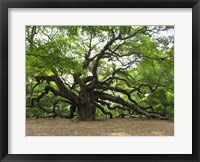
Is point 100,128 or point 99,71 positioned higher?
point 99,71

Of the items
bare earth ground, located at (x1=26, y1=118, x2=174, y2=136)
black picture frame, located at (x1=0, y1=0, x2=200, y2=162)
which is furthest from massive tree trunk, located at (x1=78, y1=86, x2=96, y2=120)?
black picture frame, located at (x1=0, y1=0, x2=200, y2=162)

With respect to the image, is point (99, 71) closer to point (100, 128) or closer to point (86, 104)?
point (86, 104)

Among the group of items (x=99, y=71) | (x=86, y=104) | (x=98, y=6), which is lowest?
(x=86, y=104)

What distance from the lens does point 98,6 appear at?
88.3 inches

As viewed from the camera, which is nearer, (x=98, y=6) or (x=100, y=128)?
(x=98, y=6)

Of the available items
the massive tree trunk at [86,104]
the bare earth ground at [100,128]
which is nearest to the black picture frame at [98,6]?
the bare earth ground at [100,128]

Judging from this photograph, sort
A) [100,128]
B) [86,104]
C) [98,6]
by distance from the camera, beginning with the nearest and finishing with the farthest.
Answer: [98,6]
[100,128]
[86,104]

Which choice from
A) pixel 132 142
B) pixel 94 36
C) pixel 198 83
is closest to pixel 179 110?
pixel 198 83

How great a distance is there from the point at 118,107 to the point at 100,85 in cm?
39

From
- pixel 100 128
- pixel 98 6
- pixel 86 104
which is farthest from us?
pixel 86 104

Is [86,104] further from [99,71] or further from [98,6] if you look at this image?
[98,6]

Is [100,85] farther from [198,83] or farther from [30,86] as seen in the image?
[198,83]

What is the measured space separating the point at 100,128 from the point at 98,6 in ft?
4.25

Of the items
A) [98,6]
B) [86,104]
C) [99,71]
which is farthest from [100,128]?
[98,6]
